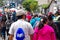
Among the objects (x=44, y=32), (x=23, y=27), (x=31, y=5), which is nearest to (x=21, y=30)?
(x=23, y=27)

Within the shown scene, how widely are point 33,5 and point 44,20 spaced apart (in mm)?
57446

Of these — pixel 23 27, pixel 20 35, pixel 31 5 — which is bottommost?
pixel 31 5

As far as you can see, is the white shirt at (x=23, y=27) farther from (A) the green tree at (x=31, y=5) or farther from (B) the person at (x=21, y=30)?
(A) the green tree at (x=31, y=5)

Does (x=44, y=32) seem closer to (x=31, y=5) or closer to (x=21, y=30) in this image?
(x=21, y=30)

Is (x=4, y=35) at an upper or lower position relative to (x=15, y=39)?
lower

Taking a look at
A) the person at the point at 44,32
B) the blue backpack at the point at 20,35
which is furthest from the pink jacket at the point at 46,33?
the blue backpack at the point at 20,35

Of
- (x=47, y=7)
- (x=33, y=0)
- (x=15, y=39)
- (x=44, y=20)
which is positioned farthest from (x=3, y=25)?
(x=33, y=0)

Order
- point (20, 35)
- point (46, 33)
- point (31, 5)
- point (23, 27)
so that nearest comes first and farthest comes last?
1. point (20, 35)
2. point (23, 27)
3. point (46, 33)
4. point (31, 5)

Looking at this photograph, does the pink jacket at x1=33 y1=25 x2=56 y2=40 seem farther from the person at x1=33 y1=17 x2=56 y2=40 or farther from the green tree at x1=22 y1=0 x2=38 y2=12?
the green tree at x1=22 y1=0 x2=38 y2=12

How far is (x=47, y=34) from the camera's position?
30.3 ft

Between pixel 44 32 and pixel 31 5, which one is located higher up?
pixel 44 32

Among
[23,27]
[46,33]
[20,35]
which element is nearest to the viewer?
[20,35]

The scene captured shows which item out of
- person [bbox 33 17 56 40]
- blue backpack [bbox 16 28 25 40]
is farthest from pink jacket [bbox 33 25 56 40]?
blue backpack [bbox 16 28 25 40]

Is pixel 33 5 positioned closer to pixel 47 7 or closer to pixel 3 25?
pixel 47 7
